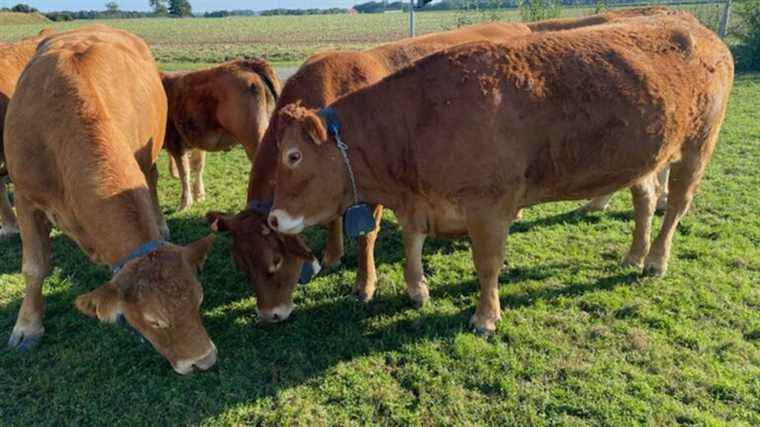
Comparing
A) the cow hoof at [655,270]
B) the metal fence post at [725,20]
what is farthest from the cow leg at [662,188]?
the metal fence post at [725,20]

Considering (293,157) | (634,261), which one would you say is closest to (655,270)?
(634,261)

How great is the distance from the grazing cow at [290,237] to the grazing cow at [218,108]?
165 centimetres

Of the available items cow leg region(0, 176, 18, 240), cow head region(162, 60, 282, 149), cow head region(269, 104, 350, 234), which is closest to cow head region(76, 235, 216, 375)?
cow head region(269, 104, 350, 234)

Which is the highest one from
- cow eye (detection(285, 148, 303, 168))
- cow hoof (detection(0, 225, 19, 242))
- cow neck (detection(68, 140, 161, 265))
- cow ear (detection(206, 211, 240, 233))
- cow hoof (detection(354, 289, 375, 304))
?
cow eye (detection(285, 148, 303, 168))

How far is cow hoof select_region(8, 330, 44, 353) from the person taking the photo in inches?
166

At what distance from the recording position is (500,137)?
12.4 feet

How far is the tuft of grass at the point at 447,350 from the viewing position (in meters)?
3.52

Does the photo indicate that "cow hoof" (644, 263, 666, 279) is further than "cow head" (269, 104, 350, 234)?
Yes

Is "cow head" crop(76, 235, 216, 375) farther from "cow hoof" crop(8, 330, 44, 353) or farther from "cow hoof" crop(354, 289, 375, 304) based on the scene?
"cow hoof" crop(354, 289, 375, 304)

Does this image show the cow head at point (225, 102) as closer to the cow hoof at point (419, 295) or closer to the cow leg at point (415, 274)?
the cow leg at point (415, 274)

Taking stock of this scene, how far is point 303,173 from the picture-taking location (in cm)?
382

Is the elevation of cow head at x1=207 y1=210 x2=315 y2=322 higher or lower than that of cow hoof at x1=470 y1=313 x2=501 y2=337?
higher

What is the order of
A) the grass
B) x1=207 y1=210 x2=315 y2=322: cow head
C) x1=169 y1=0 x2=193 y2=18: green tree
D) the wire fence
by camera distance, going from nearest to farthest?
x1=207 y1=210 x2=315 y2=322: cow head → the wire fence → the grass → x1=169 y1=0 x2=193 y2=18: green tree

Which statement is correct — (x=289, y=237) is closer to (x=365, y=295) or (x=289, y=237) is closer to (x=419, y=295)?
(x=365, y=295)
